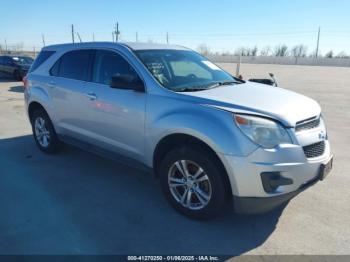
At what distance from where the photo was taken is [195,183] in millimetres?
3387

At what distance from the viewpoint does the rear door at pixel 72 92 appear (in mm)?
4531

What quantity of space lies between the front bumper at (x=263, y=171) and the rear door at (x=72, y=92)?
7.77 ft

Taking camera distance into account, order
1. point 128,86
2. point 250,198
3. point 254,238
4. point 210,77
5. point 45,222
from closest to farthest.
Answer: point 250,198 → point 254,238 → point 45,222 → point 128,86 → point 210,77

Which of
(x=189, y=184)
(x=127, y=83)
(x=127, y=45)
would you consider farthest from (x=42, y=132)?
(x=189, y=184)

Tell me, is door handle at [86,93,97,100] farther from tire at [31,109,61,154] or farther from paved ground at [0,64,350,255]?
tire at [31,109,61,154]

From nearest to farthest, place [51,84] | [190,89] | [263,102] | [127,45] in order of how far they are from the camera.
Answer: [263,102] → [190,89] → [127,45] → [51,84]

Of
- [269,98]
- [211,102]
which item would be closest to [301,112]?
[269,98]

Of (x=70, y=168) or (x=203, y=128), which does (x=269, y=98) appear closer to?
(x=203, y=128)

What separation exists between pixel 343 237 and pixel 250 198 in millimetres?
1084

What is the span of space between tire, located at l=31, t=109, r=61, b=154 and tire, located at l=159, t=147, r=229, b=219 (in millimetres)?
2612

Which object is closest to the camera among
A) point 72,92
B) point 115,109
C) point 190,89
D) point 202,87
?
point 190,89

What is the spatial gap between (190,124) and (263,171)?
0.83 meters

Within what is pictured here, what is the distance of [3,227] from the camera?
129 inches

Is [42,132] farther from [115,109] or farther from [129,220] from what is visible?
[129,220]
